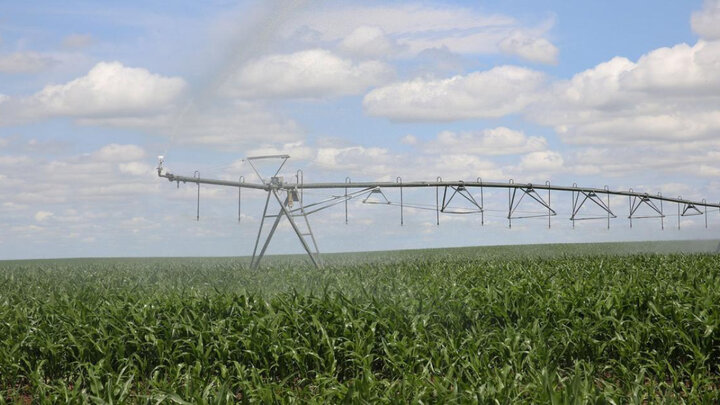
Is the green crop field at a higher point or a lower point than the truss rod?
lower

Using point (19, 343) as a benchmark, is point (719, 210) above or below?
above

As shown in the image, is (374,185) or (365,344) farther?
(374,185)

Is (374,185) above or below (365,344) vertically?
above

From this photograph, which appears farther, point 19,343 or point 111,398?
point 19,343

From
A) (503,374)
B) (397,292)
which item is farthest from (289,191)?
(503,374)

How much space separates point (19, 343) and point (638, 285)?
8967mm

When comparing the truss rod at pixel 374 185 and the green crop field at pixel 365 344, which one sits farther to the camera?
the truss rod at pixel 374 185

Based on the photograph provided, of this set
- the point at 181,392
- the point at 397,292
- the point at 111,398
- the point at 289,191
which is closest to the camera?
the point at 111,398

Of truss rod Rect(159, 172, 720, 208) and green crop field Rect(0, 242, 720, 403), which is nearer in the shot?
green crop field Rect(0, 242, 720, 403)

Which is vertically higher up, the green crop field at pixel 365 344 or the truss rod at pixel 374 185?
the truss rod at pixel 374 185

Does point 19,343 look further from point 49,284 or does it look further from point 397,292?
point 49,284

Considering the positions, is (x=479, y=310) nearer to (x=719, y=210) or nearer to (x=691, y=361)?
(x=691, y=361)

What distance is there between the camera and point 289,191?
21.2 meters

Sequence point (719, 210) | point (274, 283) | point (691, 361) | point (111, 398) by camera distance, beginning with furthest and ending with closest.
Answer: point (719, 210)
point (274, 283)
point (691, 361)
point (111, 398)
